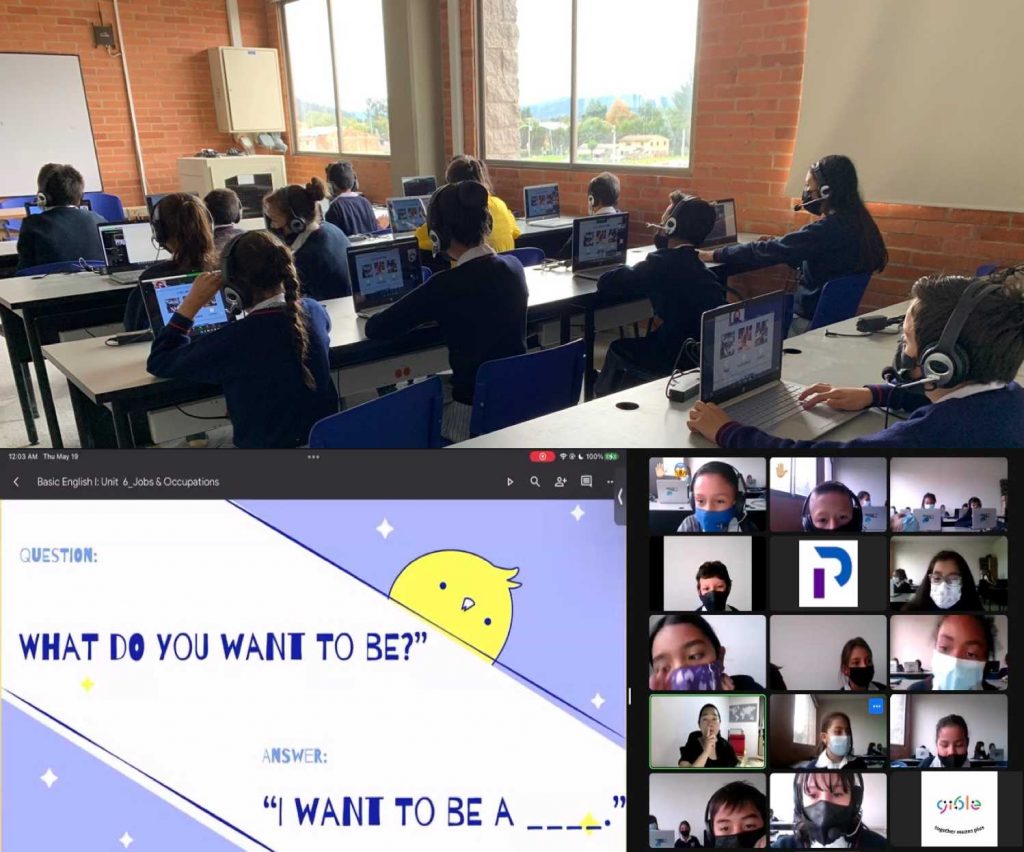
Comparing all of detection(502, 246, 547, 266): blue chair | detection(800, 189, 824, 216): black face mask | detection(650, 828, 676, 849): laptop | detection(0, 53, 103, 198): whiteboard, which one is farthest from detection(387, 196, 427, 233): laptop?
detection(650, 828, 676, 849): laptop

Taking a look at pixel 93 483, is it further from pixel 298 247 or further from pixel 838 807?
pixel 298 247

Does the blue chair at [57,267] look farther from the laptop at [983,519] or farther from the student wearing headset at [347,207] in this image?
the laptop at [983,519]

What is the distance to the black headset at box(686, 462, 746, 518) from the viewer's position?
559 millimetres

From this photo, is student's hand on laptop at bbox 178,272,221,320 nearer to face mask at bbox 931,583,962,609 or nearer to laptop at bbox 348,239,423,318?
laptop at bbox 348,239,423,318

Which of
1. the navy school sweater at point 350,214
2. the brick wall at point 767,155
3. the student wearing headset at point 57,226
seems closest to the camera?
the brick wall at point 767,155

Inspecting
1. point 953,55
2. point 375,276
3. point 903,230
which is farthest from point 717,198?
point 375,276

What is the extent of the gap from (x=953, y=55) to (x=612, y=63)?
243 centimetres

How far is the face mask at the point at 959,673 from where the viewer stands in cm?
56

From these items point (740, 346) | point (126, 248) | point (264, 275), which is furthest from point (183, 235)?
point (740, 346)

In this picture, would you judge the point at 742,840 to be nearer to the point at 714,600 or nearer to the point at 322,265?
the point at 714,600

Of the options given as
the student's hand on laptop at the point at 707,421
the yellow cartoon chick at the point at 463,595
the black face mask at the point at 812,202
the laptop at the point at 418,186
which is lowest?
the student's hand on laptop at the point at 707,421

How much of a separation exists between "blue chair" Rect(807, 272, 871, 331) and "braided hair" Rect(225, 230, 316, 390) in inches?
81.0

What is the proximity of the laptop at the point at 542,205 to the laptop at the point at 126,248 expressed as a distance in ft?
8.95

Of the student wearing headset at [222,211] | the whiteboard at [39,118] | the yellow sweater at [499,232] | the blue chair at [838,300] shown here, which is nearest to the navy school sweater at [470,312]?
the blue chair at [838,300]
